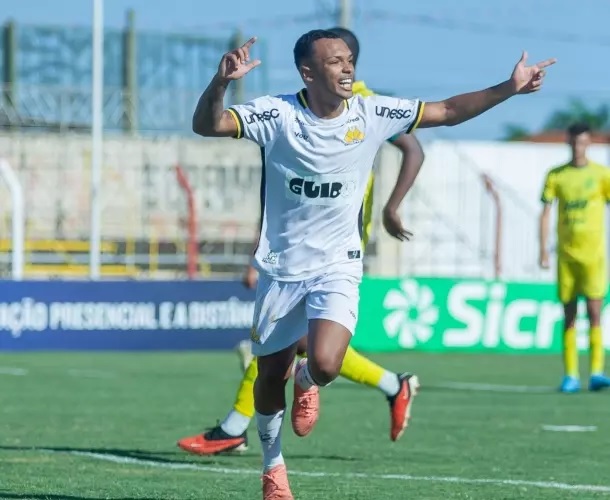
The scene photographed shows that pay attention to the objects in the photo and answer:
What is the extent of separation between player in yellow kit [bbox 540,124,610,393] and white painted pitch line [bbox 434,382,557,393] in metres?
0.53

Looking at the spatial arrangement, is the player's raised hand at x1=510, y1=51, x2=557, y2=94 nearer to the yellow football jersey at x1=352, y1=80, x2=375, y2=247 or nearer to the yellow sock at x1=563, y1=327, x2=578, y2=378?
the yellow football jersey at x1=352, y1=80, x2=375, y2=247

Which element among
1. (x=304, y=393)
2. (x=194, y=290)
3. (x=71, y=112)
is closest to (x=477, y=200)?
(x=71, y=112)

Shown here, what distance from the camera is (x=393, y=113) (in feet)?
23.1

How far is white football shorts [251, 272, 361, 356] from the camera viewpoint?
22.1 feet

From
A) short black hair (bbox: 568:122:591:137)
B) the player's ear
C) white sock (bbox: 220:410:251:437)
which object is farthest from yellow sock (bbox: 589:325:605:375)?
the player's ear

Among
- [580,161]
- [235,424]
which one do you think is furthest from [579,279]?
[235,424]

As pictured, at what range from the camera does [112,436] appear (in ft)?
32.2

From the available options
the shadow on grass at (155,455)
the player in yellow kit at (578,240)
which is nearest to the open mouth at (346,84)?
the shadow on grass at (155,455)

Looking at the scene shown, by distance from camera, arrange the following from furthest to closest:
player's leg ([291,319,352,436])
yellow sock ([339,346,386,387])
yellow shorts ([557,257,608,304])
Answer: yellow shorts ([557,257,608,304])
yellow sock ([339,346,386,387])
player's leg ([291,319,352,436])

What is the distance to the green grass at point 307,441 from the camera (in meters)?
7.36

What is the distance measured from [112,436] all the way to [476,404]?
149 inches

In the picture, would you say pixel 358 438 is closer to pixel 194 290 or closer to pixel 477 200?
pixel 194 290

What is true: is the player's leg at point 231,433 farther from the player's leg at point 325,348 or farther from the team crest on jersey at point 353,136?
the team crest on jersey at point 353,136

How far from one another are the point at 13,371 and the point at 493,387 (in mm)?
4897
